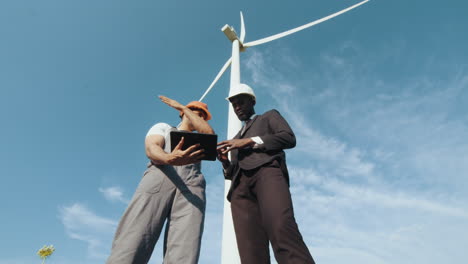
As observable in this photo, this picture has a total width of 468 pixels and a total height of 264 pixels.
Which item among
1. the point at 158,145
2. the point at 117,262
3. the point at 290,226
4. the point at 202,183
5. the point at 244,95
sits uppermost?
the point at 244,95

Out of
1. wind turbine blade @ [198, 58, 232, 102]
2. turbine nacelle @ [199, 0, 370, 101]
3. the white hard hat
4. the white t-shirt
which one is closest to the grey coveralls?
the white t-shirt

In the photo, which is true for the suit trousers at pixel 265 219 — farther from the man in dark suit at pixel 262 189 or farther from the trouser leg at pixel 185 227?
the trouser leg at pixel 185 227

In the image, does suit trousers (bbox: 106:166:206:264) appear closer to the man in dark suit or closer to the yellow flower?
the man in dark suit

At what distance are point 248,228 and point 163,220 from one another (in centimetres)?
109

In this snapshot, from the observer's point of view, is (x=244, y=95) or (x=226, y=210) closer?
(x=244, y=95)

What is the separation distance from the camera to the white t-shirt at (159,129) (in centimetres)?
420

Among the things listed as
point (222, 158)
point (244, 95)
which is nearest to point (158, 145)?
point (222, 158)

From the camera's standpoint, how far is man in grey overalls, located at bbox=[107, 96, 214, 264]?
3463 mm

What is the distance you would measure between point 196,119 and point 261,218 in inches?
63.5

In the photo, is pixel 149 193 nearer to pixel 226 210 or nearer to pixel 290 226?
pixel 290 226

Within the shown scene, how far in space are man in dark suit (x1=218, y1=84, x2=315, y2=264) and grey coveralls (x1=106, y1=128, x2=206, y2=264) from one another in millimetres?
536

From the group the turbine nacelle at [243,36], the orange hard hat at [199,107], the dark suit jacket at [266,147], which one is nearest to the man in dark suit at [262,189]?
the dark suit jacket at [266,147]

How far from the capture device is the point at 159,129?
4289 mm

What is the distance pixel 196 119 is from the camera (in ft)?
13.6
